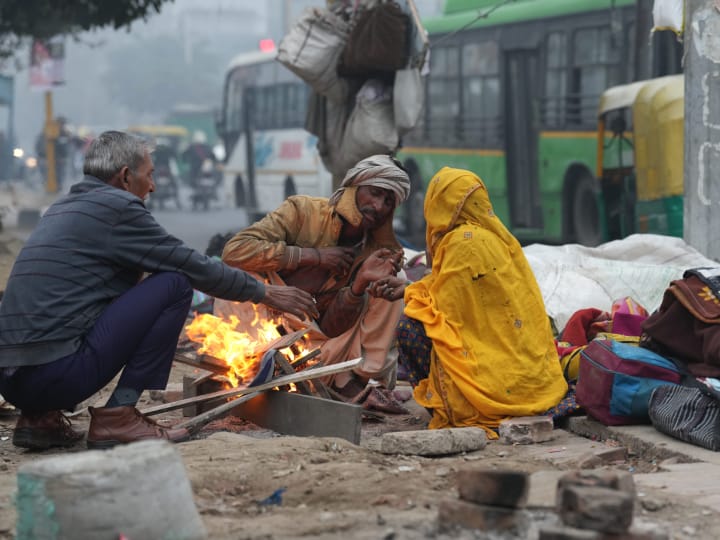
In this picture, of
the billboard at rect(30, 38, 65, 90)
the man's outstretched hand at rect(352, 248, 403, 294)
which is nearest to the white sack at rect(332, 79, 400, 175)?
the man's outstretched hand at rect(352, 248, 403, 294)

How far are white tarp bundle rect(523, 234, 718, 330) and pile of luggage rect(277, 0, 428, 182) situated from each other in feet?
6.52

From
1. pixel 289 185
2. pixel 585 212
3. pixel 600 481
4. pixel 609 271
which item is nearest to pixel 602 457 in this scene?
pixel 600 481

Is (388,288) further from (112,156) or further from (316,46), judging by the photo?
(316,46)

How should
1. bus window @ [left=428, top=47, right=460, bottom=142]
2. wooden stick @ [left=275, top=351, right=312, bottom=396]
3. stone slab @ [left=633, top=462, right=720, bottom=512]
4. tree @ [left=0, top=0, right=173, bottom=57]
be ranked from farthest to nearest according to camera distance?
1. bus window @ [left=428, top=47, right=460, bottom=142]
2. tree @ [left=0, top=0, right=173, bottom=57]
3. wooden stick @ [left=275, top=351, right=312, bottom=396]
4. stone slab @ [left=633, top=462, right=720, bottom=512]

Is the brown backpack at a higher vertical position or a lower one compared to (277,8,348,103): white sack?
lower

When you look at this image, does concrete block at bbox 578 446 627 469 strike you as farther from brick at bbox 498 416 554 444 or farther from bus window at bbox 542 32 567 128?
bus window at bbox 542 32 567 128

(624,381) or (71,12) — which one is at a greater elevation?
(71,12)

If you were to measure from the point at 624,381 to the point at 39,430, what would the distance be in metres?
2.47

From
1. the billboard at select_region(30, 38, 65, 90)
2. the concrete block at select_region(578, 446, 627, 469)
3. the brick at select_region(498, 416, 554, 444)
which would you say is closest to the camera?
the concrete block at select_region(578, 446, 627, 469)

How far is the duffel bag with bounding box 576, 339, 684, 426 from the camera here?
512cm

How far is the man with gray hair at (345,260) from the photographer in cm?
566

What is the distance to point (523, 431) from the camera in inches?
198

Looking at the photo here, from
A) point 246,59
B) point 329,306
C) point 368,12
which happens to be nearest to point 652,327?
point 329,306

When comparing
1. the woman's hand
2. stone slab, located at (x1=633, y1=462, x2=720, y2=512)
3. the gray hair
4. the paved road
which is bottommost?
the paved road
